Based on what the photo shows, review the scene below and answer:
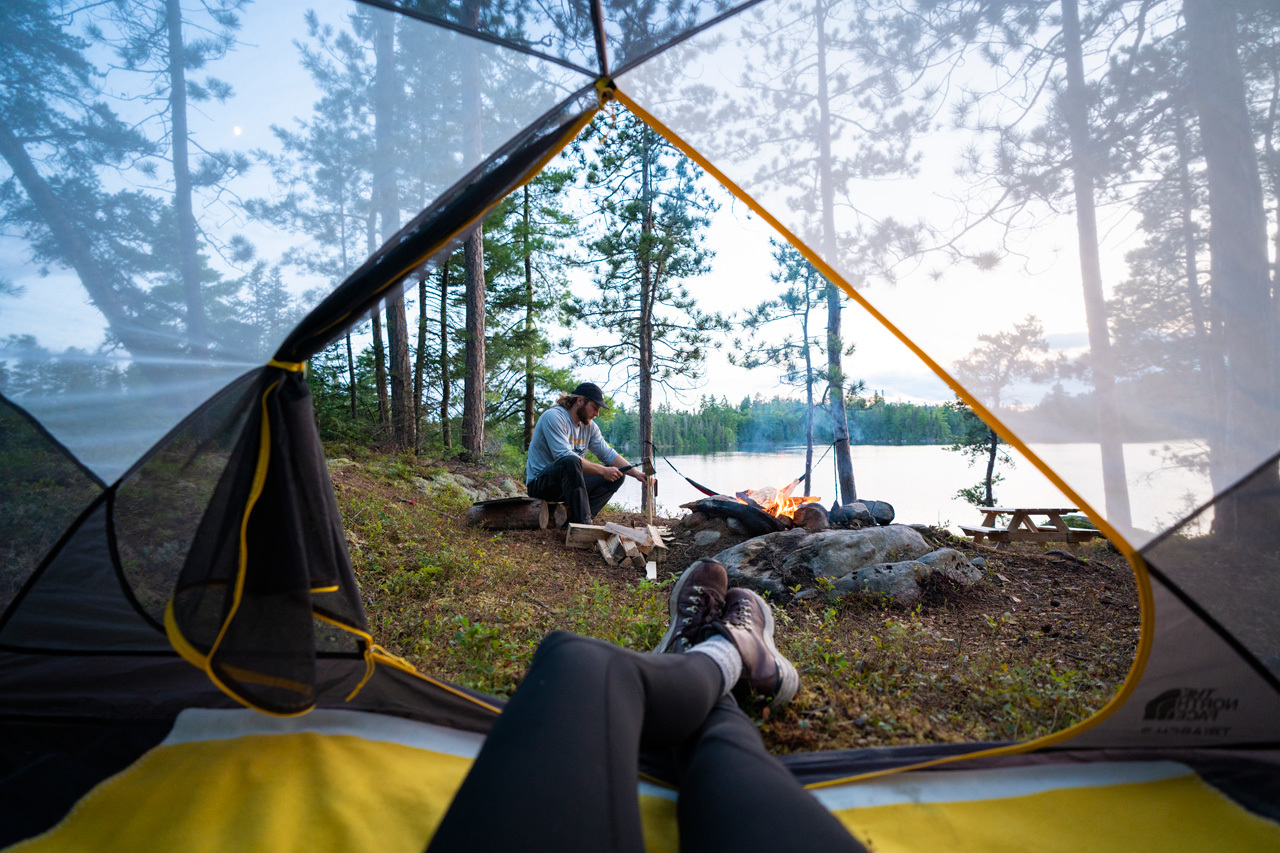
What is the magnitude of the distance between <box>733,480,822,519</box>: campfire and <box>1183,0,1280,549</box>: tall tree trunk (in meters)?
4.17

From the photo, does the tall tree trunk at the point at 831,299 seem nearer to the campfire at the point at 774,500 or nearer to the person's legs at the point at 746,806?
the person's legs at the point at 746,806

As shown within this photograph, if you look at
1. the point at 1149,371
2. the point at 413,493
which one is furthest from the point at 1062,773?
the point at 413,493

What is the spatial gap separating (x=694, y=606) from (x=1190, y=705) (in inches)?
50.7

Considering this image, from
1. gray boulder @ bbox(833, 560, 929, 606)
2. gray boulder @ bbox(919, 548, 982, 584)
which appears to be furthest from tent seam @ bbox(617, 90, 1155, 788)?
gray boulder @ bbox(919, 548, 982, 584)

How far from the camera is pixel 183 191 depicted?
5.10ft

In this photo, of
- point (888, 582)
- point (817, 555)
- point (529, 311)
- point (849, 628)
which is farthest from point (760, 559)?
point (529, 311)

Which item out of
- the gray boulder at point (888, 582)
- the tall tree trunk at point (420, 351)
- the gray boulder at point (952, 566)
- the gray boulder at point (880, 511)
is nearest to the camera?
the gray boulder at point (888, 582)

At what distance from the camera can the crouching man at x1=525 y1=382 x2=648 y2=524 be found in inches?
194

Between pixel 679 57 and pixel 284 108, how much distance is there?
48.3 inches

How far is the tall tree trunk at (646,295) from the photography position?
12.5m

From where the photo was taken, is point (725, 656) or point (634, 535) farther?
point (634, 535)

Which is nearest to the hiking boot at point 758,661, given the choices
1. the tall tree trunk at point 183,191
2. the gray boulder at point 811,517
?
the tall tree trunk at point 183,191

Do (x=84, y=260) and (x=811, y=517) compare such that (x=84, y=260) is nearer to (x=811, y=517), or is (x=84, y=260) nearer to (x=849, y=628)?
(x=849, y=628)

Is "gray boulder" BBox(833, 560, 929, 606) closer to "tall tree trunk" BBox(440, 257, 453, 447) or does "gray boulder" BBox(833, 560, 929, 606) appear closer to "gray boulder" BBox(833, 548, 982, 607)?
"gray boulder" BBox(833, 548, 982, 607)
